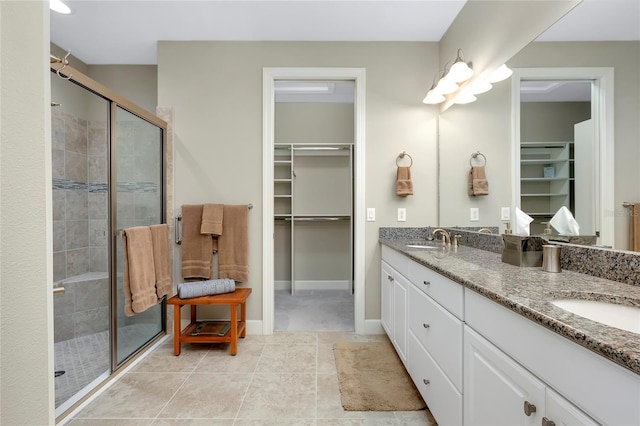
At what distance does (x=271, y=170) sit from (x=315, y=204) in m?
1.34

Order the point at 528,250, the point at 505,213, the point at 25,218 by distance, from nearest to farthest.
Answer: the point at 25,218
the point at 528,250
the point at 505,213

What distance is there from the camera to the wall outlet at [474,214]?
2.02 meters

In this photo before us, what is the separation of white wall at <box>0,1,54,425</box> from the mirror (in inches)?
70.8

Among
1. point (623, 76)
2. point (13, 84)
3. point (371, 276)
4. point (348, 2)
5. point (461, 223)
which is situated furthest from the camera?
point (371, 276)

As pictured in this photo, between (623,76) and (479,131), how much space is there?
0.99m

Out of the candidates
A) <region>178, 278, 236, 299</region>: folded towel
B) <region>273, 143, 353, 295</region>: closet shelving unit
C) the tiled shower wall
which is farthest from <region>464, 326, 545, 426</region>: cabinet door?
<region>273, 143, 353, 295</region>: closet shelving unit

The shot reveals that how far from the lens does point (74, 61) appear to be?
273 cm

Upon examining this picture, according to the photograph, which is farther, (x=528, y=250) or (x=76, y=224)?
(x=76, y=224)

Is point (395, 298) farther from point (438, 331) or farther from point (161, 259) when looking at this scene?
point (161, 259)

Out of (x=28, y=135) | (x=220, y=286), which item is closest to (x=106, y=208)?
(x=220, y=286)

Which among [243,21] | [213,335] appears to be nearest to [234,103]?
[243,21]

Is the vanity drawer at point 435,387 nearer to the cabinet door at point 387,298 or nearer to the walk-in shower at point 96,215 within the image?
the cabinet door at point 387,298

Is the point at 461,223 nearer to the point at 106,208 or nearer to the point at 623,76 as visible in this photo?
the point at 623,76

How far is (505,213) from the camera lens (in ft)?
5.43
